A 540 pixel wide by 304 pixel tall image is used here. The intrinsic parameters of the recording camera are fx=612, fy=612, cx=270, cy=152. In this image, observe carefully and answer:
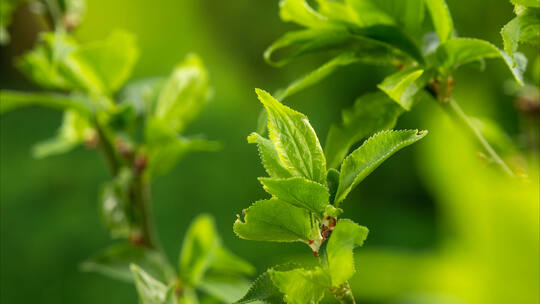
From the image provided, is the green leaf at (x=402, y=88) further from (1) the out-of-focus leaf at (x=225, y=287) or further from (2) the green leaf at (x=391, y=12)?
(1) the out-of-focus leaf at (x=225, y=287)

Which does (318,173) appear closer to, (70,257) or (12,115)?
(70,257)

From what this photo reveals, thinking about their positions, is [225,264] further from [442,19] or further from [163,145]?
[442,19]

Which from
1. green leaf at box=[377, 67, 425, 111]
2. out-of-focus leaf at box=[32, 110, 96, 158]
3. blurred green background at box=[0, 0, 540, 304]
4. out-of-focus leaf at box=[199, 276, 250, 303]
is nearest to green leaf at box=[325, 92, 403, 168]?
green leaf at box=[377, 67, 425, 111]

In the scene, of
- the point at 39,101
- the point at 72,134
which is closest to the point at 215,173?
the point at 72,134

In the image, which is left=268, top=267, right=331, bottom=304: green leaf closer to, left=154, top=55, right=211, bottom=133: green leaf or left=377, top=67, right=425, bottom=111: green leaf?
left=377, top=67, right=425, bottom=111: green leaf

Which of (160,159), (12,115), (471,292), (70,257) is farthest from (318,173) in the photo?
(12,115)
